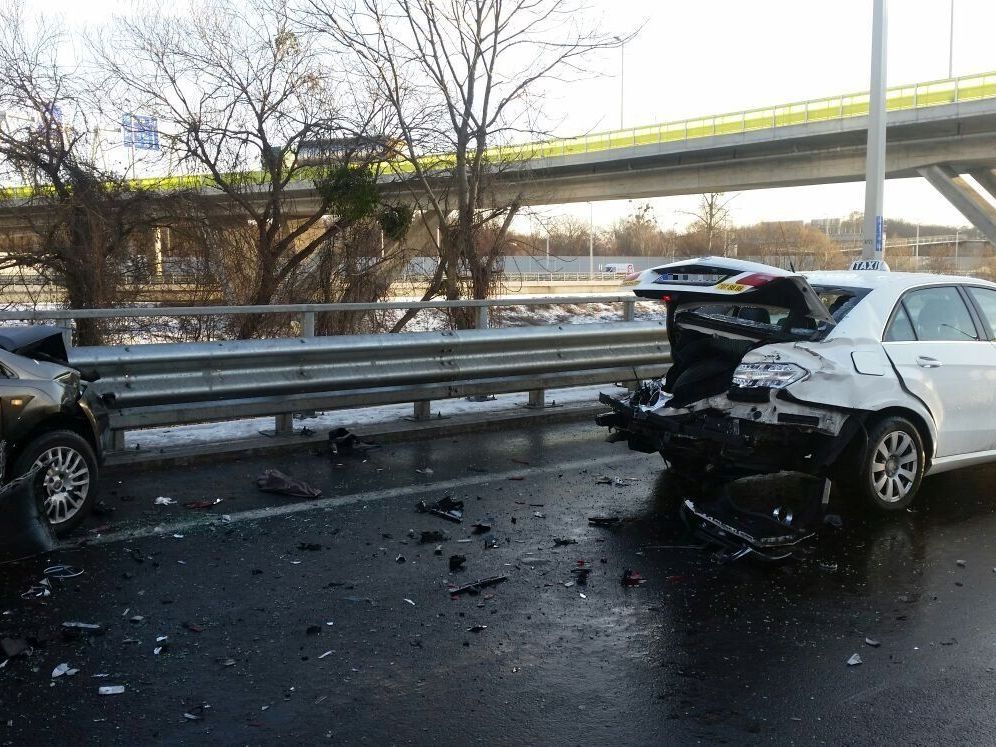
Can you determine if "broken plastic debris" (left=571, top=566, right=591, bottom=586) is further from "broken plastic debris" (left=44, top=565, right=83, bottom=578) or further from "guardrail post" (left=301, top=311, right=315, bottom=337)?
"guardrail post" (left=301, top=311, right=315, bottom=337)

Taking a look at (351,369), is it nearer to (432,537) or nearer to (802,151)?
(432,537)

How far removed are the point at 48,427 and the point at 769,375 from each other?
441cm

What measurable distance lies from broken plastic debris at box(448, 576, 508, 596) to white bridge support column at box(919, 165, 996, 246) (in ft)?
Answer: 106

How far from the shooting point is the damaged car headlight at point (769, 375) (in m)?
5.73

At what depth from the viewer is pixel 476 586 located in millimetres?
4734

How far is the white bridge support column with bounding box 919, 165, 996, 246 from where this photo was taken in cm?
3203

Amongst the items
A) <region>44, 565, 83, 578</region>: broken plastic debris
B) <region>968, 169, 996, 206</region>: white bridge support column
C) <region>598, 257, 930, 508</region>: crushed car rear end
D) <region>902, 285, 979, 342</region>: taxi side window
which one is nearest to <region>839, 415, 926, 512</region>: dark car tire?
<region>598, 257, 930, 508</region>: crushed car rear end

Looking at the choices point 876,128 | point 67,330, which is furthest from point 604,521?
point 876,128

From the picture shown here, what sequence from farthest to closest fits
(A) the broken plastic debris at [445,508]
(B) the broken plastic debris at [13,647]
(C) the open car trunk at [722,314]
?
(A) the broken plastic debris at [445,508] → (C) the open car trunk at [722,314] → (B) the broken plastic debris at [13,647]

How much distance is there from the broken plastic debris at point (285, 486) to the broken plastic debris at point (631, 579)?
2500mm

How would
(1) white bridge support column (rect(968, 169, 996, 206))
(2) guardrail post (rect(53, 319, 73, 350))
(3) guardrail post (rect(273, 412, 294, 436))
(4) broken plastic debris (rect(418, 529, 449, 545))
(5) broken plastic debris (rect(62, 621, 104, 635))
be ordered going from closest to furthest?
(5) broken plastic debris (rect(62, 621, 104, 635)), (4) broken plastic debris (rect(418, 529, 449, 545)), (2) guardrail post (rect(53, 319, 73, 350)), (3) guardrail post (rect(273, 412, 294, 436)), (1) white bridge support column (rect(968, 169, 996, 206))

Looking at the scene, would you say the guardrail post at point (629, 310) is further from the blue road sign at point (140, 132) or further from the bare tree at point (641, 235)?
the bare tree at point (641, 235)

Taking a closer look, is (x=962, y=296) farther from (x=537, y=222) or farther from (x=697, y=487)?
(x=537, y=222)

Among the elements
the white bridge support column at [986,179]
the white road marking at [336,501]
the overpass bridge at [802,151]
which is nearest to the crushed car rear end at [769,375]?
the white road marking at [336,501]
